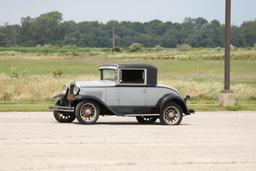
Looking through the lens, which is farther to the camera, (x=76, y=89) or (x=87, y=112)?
(x=76, y=89)

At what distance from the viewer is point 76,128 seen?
22.2 metres

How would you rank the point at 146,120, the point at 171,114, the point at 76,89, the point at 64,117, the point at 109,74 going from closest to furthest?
the point at 76,89, the point at 171,114, the point at 64,117, the point at 109,74, the point at 146,120

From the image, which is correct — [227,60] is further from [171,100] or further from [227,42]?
[171,100]

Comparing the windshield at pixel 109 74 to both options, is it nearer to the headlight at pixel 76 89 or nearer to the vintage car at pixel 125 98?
the vintage car at pixel 125 98

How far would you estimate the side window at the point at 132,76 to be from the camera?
966 inches

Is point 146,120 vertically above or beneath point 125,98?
beneath

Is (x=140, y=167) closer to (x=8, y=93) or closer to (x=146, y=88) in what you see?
(x=146, y=88)

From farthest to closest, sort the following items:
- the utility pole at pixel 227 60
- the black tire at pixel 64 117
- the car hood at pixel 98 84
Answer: the utility pole at pixel 227 60
the black tire at pixel 64 117
the car hood at pixel 98 84

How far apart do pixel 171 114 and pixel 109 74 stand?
235 cm

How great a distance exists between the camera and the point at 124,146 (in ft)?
57.5

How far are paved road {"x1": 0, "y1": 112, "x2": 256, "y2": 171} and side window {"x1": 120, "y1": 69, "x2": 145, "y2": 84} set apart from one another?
1354 millimetres

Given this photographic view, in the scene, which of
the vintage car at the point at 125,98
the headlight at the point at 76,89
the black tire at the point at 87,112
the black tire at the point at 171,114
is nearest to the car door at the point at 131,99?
the vintage car at the point at 125,98

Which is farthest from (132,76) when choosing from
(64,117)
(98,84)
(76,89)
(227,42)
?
(227,42)

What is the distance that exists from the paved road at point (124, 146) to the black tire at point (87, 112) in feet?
1.28
